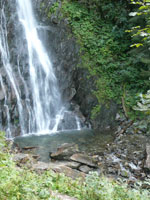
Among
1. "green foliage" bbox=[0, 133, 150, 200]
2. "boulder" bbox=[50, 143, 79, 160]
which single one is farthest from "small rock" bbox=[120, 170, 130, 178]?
"green foliage" bbox=[0, 133, 150, 200]

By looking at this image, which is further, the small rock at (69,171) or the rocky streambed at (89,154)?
the rocky streambed at (89,154)

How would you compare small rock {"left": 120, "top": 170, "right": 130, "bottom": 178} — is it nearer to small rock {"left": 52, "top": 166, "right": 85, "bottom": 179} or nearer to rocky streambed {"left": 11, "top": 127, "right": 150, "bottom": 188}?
rocky streambed {"left": 11, "top": 127, "right": 150, "bottom": 188}

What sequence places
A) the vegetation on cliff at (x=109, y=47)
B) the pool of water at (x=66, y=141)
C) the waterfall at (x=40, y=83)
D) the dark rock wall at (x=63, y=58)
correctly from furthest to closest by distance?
the dark rock wall at (x=63, y=58) < the waterfall at (x=40, y=83) < the vegetation on cliff at (x=109, y=47) < the pool of water at (x=66, y=141)

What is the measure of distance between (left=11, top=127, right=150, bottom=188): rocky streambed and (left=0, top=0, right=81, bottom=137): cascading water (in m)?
1.07

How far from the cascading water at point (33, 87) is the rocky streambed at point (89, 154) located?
3.50ft

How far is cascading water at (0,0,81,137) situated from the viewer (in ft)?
36.0

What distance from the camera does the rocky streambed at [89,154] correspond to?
653cm

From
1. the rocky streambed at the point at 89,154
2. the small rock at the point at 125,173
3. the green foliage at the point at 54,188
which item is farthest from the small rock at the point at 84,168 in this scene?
the green foliage at the point at 54,188

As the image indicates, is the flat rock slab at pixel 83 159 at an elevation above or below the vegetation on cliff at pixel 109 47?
below

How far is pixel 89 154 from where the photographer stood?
26.5 ft

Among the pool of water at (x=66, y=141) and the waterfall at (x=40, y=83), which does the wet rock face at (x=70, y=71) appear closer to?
the waterfall at (x=40, y=83)

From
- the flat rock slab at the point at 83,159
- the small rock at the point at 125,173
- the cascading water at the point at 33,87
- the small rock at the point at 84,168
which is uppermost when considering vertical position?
the cascading water at the point at 33,87

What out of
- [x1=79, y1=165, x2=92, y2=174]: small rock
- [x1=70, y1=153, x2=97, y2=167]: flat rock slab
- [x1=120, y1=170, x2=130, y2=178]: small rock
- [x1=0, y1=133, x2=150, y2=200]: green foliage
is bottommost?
[x1=120, y1=170, x2=130, y2=178]: small rock

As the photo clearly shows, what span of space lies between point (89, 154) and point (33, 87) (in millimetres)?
5320
